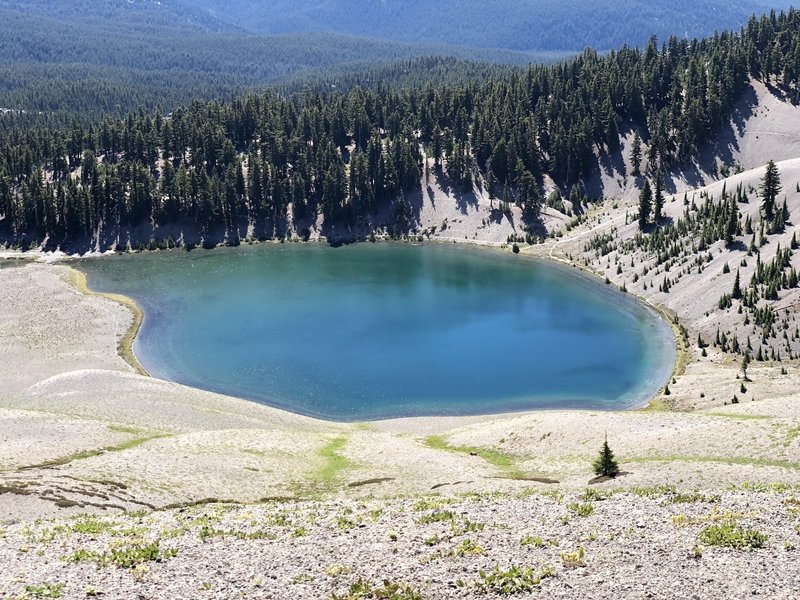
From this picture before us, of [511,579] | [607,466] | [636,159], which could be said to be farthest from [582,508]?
[636,159]

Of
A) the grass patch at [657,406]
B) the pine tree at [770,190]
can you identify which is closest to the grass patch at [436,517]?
the grass patch at [657,406]

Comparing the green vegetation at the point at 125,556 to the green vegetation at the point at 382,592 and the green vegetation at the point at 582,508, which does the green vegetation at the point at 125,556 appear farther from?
the green vegetation at the point at 582,508

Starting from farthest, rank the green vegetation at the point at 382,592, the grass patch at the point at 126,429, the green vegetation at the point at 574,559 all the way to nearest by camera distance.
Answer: the grass patch at the point at 126,429, the green vegetation at the point at 574,559, the green vegetation at the point at 382,592

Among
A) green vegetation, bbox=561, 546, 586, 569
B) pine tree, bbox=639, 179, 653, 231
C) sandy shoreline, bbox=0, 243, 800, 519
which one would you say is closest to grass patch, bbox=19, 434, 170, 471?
sandy shoreline, bbox=0, 243, 800, 519

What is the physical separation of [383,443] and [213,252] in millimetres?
119314

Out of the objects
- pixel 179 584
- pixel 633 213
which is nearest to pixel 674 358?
pixel 633 213

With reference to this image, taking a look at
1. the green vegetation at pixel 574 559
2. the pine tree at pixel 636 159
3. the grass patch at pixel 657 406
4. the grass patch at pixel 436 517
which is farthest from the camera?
the pine tree at pixel 636 159

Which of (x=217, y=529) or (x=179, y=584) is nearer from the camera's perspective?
(x=179, y=584)

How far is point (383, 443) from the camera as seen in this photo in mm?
65750

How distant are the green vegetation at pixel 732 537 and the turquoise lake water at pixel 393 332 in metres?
50.7

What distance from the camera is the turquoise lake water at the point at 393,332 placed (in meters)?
90.2

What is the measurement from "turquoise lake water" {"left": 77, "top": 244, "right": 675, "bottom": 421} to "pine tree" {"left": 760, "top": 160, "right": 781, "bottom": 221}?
2817 centimetres

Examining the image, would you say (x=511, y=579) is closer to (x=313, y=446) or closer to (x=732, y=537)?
(x=732, y=537)

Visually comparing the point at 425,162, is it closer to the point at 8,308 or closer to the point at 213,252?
the point at 213,252
